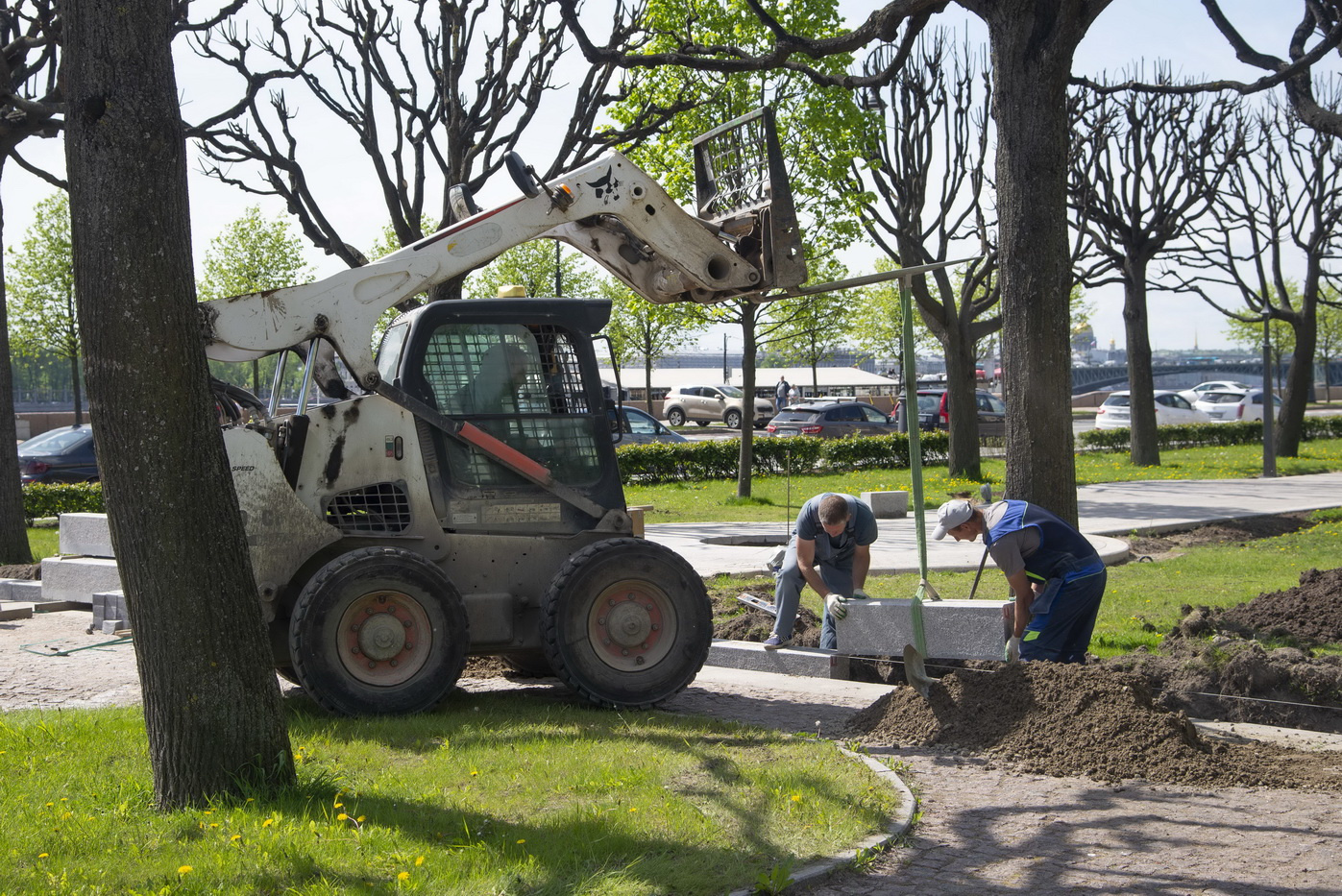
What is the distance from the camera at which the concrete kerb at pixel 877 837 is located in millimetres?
4560

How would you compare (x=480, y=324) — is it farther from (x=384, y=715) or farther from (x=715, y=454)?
(x=715, y=454)

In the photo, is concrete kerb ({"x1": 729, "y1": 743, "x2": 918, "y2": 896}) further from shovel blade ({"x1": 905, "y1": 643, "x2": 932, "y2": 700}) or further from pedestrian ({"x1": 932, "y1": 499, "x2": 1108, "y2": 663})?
pedestrian ({"x1": 932, "y1": 499, "x2": 1108, "y2": 663})

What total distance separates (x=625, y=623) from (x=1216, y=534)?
10670mm

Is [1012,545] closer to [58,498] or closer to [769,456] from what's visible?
[58,498]

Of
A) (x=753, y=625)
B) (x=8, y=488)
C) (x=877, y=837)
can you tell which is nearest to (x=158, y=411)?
(x=877, y=837)

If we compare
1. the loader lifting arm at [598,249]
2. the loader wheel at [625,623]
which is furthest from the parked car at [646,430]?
the loader wheel at [625,623]

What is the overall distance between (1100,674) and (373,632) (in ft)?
12.9

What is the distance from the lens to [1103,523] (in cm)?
1609

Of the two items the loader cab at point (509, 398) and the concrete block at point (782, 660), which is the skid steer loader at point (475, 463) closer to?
the loader cab at point (509, 398)

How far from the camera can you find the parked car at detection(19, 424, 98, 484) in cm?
1948

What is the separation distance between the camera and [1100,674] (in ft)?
20.9

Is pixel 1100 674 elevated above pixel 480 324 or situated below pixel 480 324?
below

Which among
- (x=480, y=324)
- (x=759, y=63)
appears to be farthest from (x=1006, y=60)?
(x=480, y=324)

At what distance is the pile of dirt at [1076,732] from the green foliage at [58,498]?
1439cm
